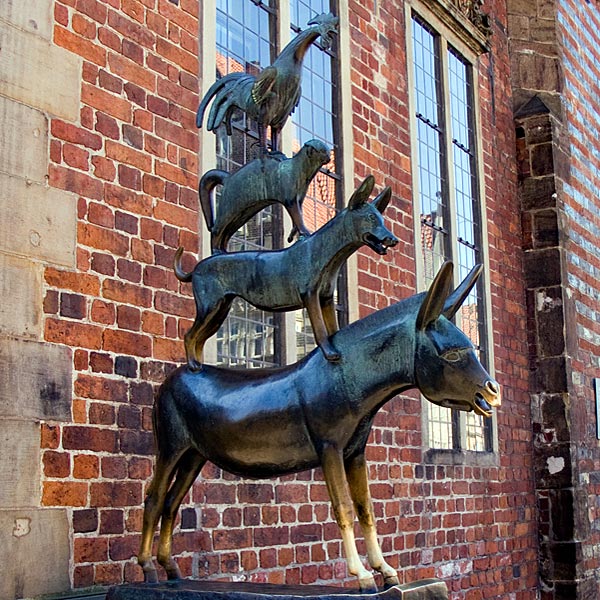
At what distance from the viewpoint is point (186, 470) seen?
11.4 feet

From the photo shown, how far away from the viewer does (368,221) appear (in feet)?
10.3

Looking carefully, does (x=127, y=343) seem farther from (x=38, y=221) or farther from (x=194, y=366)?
(x=194, y=366)

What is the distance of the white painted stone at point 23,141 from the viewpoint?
4.00m

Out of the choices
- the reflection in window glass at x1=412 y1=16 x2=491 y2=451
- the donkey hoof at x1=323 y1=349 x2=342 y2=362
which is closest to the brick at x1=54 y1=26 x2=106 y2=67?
the donkey hoof at x1=323 y1=349 x2=342 y2=362

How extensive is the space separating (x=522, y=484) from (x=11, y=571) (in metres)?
6.08

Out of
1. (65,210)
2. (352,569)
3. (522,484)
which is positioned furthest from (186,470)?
(522,484)

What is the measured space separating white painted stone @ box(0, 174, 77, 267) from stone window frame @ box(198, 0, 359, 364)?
964mm

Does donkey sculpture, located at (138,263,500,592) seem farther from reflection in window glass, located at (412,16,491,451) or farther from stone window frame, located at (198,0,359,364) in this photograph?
reflection in window glass, located at (412,16,491,451)

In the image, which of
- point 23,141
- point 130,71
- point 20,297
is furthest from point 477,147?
point 20,297

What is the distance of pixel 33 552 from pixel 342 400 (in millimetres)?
1585

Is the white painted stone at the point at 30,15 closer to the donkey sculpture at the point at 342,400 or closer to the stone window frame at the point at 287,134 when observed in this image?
the stone window frame at the point at 287,134

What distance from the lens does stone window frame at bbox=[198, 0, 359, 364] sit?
17.0ft

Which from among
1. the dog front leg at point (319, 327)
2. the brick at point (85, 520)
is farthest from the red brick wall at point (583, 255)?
the dog front leg at point (319, 327)

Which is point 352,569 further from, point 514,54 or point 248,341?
point 514,54
